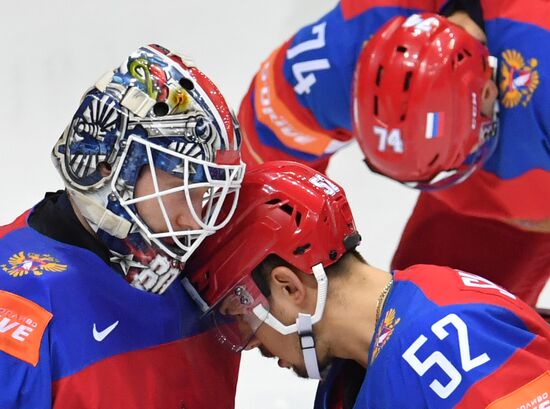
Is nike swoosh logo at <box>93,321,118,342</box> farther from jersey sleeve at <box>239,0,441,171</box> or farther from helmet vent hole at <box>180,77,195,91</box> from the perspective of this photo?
jersey sleeve at <box>239,0,441,171</box>

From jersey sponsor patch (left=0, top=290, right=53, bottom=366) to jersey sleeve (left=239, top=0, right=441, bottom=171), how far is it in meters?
0.98

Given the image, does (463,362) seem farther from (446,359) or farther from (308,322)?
(308,322)

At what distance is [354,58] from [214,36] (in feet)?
3.72

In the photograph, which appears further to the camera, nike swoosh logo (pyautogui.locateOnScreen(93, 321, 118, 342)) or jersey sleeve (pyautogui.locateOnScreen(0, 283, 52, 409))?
nike swoosh logo (pyautogui.locateOnScreen(93, 321, 118, 342))

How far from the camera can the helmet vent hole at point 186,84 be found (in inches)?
61.2

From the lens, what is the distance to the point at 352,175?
3.05 meters

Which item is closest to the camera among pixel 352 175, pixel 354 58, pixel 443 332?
pixel 443 332

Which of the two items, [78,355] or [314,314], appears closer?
[78,355]

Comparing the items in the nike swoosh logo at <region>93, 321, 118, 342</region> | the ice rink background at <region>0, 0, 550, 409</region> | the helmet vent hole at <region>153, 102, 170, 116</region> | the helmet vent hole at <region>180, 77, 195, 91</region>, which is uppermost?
the helmet vent hole at <region>180, 77, 195, 91</region>

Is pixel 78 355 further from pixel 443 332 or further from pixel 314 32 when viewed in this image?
pixel 314 32

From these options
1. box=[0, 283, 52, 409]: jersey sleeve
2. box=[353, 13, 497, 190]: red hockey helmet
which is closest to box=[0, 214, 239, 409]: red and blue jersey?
box=[0, 283, 52, 409]: jersey sleeve

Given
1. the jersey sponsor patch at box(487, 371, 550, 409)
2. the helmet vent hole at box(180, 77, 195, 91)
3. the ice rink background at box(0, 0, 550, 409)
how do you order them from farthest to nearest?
the ice rink background at box(0, 0, 550, 409) → the helmet vent hole at box(180, 77, 195, 91) → the jersey sponsor patch at box(487, 371, 550, 409)

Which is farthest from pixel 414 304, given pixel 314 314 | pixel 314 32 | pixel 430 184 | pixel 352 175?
pixel 352 175

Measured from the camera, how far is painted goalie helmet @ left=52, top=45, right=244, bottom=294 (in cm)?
151
